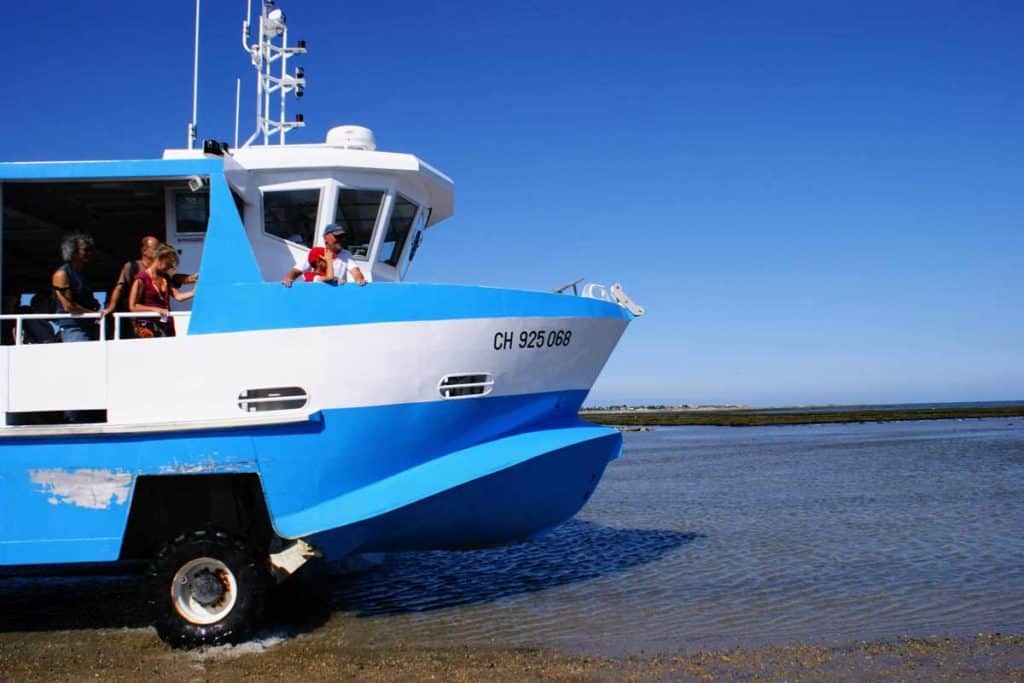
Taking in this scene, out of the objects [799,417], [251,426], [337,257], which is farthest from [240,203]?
[799,417]

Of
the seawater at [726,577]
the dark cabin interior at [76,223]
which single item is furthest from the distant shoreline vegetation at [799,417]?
the dark cabin interior at [76,223]

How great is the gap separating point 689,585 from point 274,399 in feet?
15.8

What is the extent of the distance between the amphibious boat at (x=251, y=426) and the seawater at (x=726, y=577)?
1215mm

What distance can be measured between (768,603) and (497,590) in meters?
2.69

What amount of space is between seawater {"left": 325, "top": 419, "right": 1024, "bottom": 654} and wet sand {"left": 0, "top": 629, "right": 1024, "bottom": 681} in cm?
36

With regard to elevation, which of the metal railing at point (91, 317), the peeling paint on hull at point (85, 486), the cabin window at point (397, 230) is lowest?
the peeling paint on hull at point (85, 486)

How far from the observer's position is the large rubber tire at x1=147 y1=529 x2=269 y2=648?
644cm

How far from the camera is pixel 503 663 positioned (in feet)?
20.1

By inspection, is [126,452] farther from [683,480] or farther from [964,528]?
[683,480]

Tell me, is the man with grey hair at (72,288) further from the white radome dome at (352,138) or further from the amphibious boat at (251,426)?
the white radome dome at (352,138)

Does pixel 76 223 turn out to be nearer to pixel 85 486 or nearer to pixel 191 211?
pixel 191 211

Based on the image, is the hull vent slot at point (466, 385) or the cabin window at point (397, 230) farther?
the cabin window at point (397, 230)

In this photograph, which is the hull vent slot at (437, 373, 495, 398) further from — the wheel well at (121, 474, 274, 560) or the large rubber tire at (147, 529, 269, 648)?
the large rubber tire at (147, 529, 269, 648)

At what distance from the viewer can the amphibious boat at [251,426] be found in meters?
6.48
